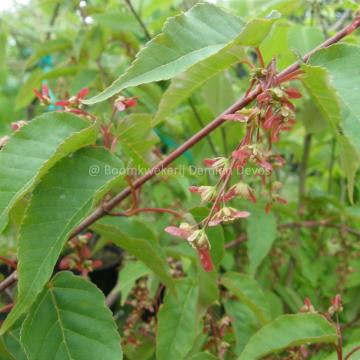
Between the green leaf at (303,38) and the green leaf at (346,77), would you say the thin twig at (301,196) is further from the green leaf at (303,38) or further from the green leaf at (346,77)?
the green leaf at (346,77)

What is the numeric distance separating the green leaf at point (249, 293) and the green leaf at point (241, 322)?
0.05m

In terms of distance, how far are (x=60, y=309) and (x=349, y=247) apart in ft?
2.60

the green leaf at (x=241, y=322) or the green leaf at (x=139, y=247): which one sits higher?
the green leaf at (x=139, y=247)

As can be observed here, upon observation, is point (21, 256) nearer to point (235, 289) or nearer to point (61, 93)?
point (235, 289)

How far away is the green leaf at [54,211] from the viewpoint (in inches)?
18.5

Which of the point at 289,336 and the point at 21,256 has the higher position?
the point at 21,256

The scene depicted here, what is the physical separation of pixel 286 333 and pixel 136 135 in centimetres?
31

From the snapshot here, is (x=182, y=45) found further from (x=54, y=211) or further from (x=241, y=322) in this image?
(x=241, y=322)

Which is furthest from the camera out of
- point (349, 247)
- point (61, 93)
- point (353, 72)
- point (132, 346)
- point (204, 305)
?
point (61, 93)

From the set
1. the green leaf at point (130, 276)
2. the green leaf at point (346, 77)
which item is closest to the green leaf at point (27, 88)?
the green leaf at point (130, 276)

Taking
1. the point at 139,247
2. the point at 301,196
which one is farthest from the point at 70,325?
the point at 301,196

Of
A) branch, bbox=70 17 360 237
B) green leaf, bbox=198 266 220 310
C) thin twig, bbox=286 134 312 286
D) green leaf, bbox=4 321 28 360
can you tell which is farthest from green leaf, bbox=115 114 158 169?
thin twig, bbox=286 134 312 286

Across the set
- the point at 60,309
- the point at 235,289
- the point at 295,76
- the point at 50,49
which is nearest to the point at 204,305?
the point at 235,289

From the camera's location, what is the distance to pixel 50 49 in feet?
3.90
